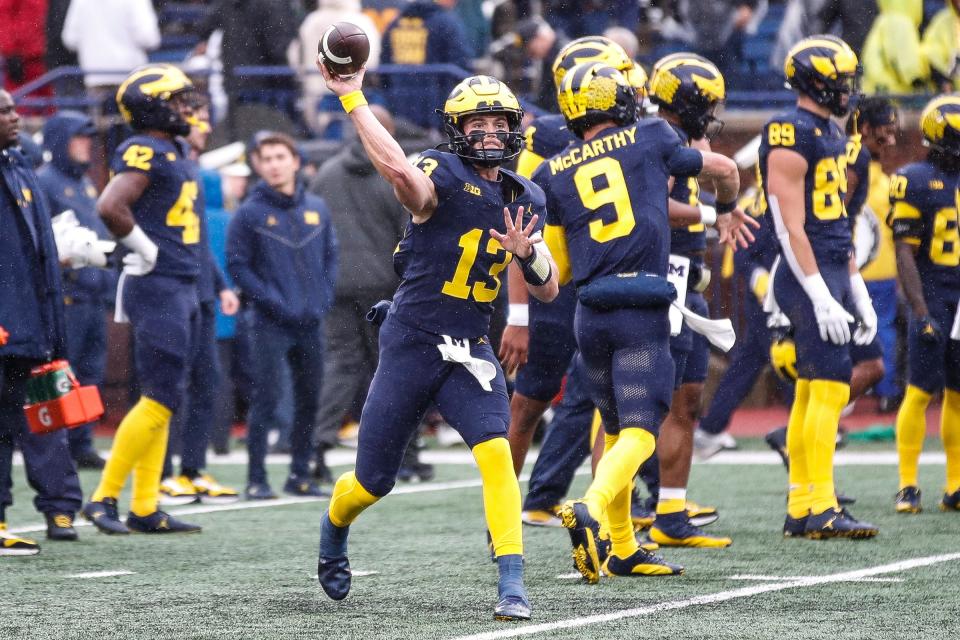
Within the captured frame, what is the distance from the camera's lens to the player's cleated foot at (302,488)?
980 centimetres

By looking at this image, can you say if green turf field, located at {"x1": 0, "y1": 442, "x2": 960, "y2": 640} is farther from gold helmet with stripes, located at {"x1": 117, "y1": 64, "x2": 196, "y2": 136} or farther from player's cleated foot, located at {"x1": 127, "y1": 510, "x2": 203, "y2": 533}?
gold helmet with stripes, located at {"x1": 117, "y1": 64, "x2": 196, "y2": 136}

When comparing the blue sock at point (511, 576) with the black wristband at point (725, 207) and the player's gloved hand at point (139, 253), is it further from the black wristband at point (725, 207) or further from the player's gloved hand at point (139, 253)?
the player's gloved hand at point (139, 253)

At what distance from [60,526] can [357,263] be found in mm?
3781

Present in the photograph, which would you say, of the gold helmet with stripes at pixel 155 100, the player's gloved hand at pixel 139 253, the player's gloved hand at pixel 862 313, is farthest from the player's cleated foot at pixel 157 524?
the player's gloved hand at pixel 862 313

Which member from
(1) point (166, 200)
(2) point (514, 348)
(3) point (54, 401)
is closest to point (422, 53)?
(1) point (166, 200)

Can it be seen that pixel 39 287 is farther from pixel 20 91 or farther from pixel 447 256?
pixel 20 91

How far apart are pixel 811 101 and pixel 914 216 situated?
4.54 feet

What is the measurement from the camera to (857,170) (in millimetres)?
8391

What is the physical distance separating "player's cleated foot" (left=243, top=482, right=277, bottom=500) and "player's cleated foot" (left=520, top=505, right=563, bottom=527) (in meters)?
2.04

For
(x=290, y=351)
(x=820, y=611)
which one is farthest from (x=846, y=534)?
(x=290, y=351)

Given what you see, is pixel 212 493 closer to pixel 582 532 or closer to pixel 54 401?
pixel 54 401

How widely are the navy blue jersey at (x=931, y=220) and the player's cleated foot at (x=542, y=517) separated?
2.31m

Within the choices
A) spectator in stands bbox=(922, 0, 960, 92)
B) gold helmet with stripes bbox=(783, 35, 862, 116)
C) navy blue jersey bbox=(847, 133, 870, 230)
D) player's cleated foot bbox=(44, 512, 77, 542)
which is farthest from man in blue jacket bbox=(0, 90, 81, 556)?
spectator in stands bbox=(922, 0, 960, 92)

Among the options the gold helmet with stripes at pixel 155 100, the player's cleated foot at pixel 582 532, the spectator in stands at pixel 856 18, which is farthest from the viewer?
the spectator in stands at pixel 856 18
